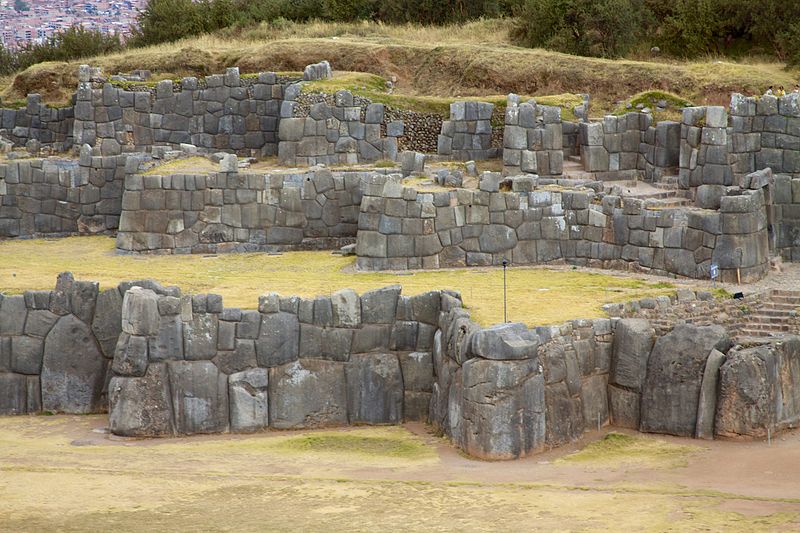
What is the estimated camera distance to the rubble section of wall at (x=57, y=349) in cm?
3167

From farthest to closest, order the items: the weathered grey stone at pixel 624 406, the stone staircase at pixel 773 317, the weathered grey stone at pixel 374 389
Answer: the stone staircase at pixel 773 317 < the weathered grey stone at pixel 374 389 < the weathered grey stone at pixel 624 406

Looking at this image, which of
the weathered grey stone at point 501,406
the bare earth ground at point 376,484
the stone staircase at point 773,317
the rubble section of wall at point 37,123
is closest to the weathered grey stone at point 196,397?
the bare earth ground at point 376,484

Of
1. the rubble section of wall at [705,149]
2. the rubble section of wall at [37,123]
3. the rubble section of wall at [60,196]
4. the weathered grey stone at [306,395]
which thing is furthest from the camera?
the rubble section of wall at [37,123]

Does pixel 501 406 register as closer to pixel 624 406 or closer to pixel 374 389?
pixel 624 406

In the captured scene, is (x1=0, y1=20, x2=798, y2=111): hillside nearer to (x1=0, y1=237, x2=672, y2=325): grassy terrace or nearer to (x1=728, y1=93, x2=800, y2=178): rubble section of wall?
(x1=728, y1=93, x2=800, y2=178): rubble section of wall

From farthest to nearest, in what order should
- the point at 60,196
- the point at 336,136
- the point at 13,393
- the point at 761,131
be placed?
the point at 336,136, the point at 60,196, the point at 761,131, the point at 13,393

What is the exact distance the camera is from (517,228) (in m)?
36.4

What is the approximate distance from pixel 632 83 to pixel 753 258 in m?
13.3

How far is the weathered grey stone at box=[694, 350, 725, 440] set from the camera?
2897 cm

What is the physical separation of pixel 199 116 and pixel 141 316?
666 inches

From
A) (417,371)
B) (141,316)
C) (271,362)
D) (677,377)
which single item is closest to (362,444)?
(417,371)

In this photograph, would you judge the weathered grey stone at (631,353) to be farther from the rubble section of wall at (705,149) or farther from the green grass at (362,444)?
the rubble section of wall at (705,149)

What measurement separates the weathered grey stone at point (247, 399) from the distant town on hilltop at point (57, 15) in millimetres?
43601

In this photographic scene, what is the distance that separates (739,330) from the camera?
31.7m
